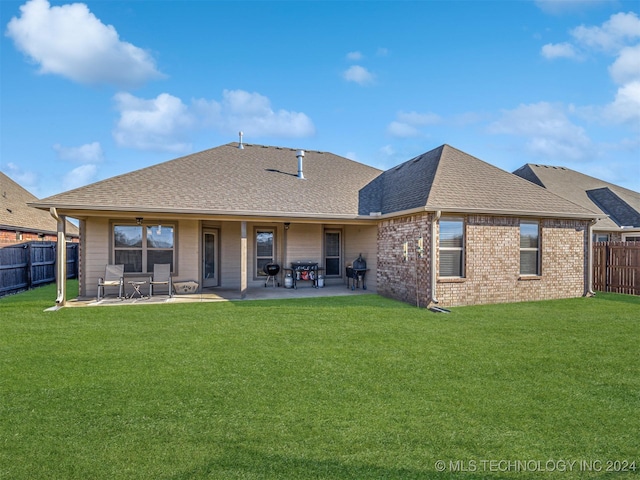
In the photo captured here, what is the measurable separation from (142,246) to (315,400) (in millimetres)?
9230

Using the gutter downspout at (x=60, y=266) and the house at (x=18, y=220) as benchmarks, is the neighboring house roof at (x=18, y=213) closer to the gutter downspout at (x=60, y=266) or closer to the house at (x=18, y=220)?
the house at (x=18, y=220)

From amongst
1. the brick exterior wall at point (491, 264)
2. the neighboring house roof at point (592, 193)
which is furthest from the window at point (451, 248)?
the neighboring house roof at point (592, 193)

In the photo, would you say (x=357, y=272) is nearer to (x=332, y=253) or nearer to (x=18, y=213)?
(x=332, y=253)

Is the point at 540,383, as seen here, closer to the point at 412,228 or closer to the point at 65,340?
the point at 412,228

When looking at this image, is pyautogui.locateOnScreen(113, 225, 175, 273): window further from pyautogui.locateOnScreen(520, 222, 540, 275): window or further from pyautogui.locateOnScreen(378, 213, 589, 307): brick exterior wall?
pyautogui.locateOnScreen(520, 222, 540, 275): window

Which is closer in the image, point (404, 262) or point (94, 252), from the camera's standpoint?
point (404, 262)

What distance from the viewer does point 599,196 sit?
56.2 feet

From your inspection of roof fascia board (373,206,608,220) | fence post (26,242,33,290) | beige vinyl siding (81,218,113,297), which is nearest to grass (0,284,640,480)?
roof fascia board (373,206,608,220)

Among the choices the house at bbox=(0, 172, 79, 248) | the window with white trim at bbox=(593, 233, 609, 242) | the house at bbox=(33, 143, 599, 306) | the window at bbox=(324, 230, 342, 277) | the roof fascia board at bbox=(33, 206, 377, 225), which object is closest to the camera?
the roof fascia board at bbox=(33, 206, 377, 225)

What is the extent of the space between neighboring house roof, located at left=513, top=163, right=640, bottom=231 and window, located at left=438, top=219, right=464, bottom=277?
9.22 meters

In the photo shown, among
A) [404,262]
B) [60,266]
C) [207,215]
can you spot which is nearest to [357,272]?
[404,262]

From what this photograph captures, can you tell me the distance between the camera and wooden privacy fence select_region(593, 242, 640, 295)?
11.4 meters

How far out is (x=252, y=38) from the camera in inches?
523

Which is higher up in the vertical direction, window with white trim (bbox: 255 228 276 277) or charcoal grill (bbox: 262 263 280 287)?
window with white trim (bbox: 255 228 276 277)
